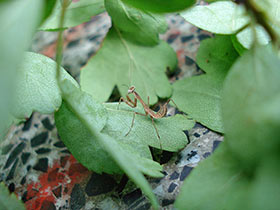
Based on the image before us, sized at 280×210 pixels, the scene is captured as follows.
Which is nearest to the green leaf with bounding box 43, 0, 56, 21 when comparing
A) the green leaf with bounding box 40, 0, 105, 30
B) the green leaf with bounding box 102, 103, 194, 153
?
the green leaf with bounding box 102, 103, 194, 153

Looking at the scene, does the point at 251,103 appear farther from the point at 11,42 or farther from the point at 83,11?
the point at 83,11

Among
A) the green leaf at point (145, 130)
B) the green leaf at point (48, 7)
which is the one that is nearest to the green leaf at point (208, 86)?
the green leaf at point (145, 130)

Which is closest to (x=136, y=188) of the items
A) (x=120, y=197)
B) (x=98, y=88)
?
(x=120, y=197)

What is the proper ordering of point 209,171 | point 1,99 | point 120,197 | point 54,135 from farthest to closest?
point 54,135
point 120,197
point 209,171
point 1,99

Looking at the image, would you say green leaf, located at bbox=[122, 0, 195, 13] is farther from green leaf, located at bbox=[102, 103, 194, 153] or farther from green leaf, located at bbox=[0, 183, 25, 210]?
green leaf, located at bbox=[0, 183, 25, 210]

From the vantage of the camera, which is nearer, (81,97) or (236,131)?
(236,131)

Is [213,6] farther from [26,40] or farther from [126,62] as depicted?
[26,40]
